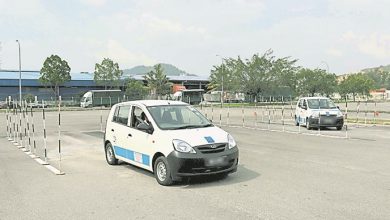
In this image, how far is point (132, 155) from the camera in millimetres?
9883

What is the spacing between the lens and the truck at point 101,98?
6400 cm

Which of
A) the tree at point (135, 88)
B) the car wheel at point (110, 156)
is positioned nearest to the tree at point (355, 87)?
the tree at point (135, 88)

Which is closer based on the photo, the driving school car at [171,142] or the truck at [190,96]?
the driving school car at [171,142]

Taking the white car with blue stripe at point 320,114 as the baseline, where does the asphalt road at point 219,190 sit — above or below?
below

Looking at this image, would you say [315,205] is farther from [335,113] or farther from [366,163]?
[335,113]

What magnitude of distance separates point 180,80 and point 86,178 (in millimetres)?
97444

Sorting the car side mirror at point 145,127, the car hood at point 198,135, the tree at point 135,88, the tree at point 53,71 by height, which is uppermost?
the tree at point 53,71

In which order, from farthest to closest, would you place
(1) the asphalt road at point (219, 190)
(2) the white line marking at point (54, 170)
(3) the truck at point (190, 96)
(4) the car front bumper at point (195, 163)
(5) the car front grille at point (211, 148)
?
1. (3) the truck at point (190, 96)
2. (2) the white line marking at point (54, 170)
3. (5) the car front grille at point (211, 148)
4. (4) the car front bumper at point (195, 163)
5. (1) the asphalt road at point (219, 190)

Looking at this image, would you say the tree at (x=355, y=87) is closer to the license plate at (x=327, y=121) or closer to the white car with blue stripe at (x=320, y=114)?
the white car with blue stripe at (x=320, y=114)

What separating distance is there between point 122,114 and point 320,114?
13620 mm

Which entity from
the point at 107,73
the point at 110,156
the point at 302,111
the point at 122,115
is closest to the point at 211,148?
the point at 122,115

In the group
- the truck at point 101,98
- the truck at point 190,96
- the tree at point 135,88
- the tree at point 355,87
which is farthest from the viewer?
the tree at point 355,87

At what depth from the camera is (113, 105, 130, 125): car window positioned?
33.8 ft

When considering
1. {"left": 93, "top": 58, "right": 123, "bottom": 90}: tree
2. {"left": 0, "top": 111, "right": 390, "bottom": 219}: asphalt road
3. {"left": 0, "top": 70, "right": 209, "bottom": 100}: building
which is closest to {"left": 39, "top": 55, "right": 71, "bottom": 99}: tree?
{"left": 0, "top": 70, "right": 209, "bottom": 100}: building
